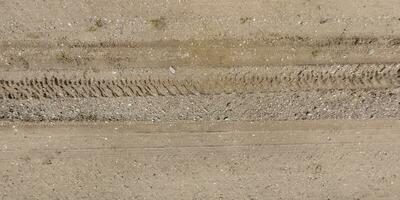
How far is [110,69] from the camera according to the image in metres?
6.11

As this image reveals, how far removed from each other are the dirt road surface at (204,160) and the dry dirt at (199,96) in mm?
15

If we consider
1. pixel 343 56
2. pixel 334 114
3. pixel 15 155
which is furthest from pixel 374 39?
pixel 15 155

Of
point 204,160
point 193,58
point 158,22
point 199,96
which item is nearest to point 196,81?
point 199,96

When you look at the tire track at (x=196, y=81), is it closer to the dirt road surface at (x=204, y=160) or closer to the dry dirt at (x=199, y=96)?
the dry dirt at (x=199, y=96)

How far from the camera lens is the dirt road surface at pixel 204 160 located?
6.27 metres

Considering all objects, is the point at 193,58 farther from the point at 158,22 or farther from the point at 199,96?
the point at 158,22

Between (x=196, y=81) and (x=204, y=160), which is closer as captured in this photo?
(x=196, y=81)

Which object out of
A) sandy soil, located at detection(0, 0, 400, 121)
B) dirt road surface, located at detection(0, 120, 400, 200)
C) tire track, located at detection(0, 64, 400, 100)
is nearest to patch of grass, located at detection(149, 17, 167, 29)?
sandy soil, located at detection(0, 0, 400, 121)

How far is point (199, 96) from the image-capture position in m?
6.25

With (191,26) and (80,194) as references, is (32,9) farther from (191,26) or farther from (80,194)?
(80,194)

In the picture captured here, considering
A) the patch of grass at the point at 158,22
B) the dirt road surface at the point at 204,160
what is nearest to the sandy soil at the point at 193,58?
the patch of grass at the point at 158,22

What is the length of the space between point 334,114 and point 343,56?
2.88ft

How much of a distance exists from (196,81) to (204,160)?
1205 mm

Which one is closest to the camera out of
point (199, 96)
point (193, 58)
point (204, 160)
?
point (193, 58)
